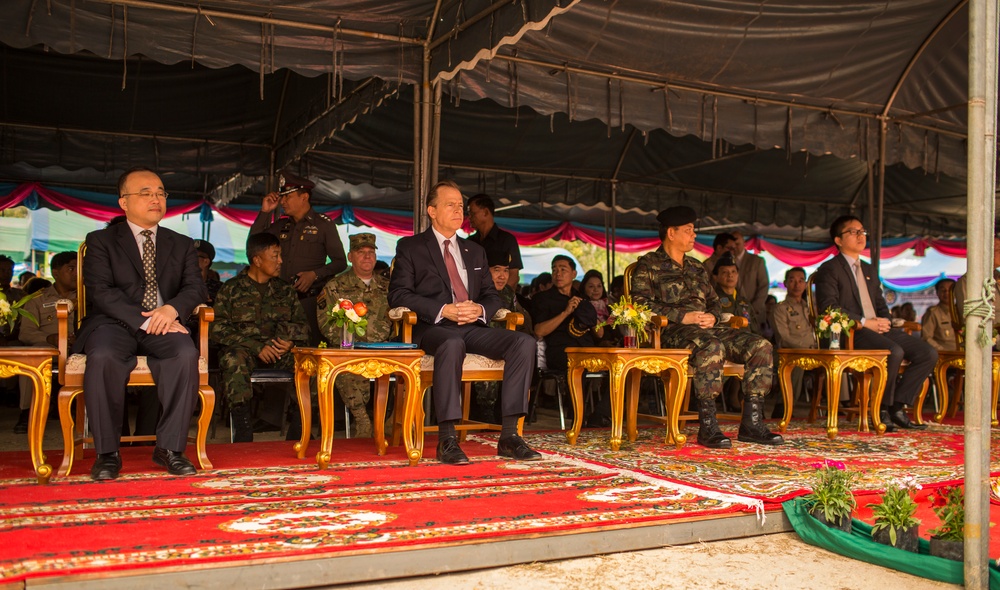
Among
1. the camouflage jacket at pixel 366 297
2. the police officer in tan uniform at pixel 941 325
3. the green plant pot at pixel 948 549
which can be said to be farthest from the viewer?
the police officer in tan uniform at pixel 941 325

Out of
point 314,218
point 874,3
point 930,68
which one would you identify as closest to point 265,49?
point 314,218

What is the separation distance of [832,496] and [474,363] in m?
2.28

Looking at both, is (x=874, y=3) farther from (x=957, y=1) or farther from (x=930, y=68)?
(x=930, y=68)

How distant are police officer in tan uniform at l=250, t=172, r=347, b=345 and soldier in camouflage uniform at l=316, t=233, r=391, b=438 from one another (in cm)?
55

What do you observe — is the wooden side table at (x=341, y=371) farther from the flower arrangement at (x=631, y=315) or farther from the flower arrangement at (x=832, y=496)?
the flower arrangement at (x=832, y=496)

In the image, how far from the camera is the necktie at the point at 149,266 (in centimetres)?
470

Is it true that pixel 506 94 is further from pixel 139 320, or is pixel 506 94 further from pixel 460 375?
pixel 139 320

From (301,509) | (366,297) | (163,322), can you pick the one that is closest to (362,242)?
(366,297)

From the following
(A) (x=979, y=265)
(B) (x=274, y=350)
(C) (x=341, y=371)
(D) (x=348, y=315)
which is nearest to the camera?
(A) (x=979, y=265)

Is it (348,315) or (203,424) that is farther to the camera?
(348,315)

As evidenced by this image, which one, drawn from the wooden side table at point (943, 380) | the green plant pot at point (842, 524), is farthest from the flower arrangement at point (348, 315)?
the wooden side table at point (943, 380)

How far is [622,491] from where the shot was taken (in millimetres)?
3959

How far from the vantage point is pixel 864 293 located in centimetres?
719

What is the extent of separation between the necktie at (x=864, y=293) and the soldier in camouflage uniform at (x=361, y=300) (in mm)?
3831
